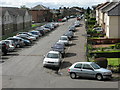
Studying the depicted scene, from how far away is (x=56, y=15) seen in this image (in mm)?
127562

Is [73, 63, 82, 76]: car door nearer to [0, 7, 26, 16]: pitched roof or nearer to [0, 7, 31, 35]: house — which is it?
[0, 7, 31, 35]: house

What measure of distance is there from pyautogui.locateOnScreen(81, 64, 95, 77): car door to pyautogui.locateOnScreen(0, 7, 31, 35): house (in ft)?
119

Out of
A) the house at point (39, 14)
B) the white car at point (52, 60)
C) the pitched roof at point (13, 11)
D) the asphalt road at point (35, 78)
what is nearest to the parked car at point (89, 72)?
the asphalt road at point (35, 78)

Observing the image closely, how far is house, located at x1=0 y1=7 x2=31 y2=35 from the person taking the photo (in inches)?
2209

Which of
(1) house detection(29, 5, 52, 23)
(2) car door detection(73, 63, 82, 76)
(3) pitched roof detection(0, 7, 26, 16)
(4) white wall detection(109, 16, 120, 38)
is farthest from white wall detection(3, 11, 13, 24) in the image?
(1) house detection(29, 5, 52, 23)

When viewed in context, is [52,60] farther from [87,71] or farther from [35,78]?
[87,71]

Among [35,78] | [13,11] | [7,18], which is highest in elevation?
[13,11]

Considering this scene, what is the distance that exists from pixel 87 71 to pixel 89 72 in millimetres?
179

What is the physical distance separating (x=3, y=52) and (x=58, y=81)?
13.3m

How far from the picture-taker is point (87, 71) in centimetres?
2016

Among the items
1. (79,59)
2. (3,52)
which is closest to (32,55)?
(3,52)

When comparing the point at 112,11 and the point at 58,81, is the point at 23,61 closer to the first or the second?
the point at 58,81

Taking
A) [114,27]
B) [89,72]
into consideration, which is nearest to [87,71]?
[89,72]

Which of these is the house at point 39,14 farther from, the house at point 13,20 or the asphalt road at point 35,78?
the asphalt road at point 35,78
